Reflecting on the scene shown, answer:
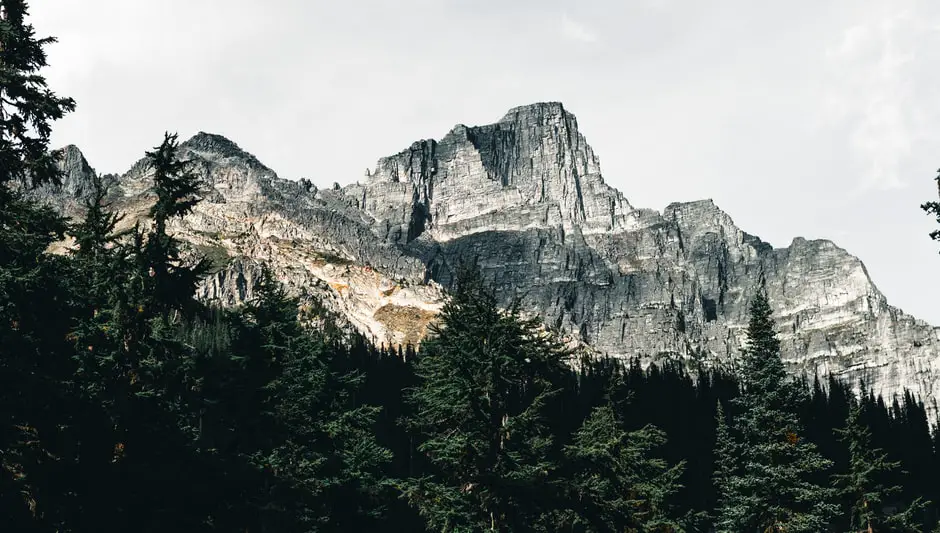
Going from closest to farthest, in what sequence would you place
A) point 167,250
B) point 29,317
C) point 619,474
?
point 29,317 → point 167,250 → point 619,474

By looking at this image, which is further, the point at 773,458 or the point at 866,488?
the point at 866,488

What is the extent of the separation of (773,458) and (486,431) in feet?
46.3

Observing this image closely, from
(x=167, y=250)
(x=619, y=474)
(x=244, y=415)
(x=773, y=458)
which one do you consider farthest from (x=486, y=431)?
(x=773, y=458)

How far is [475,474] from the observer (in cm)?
2872

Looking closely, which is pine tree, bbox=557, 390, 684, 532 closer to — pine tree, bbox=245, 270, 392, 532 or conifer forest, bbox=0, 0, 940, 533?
conifer forest, bbox=0, 0, 940, 533

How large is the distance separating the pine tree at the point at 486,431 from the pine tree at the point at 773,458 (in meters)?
10.4

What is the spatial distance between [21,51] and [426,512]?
60.5 feet

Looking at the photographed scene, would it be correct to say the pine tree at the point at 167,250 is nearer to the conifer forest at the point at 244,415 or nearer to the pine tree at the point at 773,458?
the conifer forest at the point at 244,415

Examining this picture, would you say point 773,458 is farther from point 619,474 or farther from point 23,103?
point 23,103

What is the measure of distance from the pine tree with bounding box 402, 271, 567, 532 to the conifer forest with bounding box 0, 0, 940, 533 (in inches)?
3.0

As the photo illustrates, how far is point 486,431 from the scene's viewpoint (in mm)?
28969

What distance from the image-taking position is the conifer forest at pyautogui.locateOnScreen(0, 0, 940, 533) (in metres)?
19.4

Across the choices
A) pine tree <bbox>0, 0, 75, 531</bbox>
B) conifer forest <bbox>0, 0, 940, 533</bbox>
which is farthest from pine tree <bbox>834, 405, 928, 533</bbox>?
pine tree <bbox>0, 0, 75, 531</bbox>

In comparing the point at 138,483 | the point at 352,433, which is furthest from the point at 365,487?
the point at 138,483
